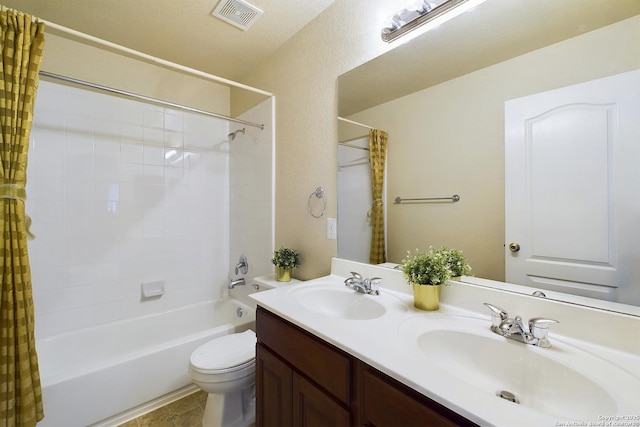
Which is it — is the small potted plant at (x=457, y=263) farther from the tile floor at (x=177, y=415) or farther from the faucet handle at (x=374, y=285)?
the tile floor at (x=177, y=415)

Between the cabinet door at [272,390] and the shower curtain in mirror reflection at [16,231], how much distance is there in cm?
102

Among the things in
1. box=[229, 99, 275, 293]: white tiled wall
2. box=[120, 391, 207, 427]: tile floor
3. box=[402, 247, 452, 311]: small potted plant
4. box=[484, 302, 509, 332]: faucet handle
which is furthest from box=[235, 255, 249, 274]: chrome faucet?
box=[484, 302, 509, 332]: faucet handle

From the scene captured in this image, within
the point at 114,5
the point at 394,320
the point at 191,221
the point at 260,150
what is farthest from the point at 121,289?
the point at 394,320

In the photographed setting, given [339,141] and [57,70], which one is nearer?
[339,141]

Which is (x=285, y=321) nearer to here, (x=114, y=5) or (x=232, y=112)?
(x=114, y=5)

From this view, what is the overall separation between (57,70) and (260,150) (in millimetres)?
1406

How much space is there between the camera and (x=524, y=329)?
0.75 metres

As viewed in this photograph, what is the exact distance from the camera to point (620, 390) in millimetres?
546

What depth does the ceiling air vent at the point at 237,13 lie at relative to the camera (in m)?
1.47

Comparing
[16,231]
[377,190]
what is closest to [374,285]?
[377,190]

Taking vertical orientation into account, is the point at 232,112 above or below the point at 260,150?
above

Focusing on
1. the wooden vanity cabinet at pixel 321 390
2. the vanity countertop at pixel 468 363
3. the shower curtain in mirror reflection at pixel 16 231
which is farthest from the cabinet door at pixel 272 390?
the shower curtain in mirror reflection at pixel 16 231

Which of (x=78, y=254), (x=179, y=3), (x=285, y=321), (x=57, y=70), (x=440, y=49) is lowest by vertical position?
(x=285, y=321)

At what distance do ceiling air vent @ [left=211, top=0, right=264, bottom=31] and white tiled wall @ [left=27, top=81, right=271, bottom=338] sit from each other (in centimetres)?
76
